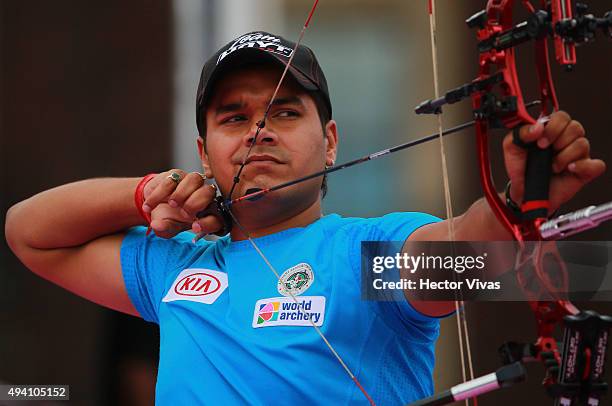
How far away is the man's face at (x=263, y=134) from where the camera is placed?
1.50 m

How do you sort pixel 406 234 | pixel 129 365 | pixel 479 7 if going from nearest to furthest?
pixel 406 234 → pixel 479 7 → pixel 129 365

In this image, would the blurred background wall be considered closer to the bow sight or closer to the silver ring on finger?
the silver ring on finger

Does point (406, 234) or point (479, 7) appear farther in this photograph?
point (479, 7)

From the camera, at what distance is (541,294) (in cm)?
105

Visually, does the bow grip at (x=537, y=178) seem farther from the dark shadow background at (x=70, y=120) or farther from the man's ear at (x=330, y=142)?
the dark shadow background at (x=70, y=120)

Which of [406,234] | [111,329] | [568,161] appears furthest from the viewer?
[111,329]

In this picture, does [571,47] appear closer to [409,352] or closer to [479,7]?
[409,352]

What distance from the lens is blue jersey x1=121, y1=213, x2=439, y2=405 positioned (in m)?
1.32

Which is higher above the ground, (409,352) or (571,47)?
(571,47)

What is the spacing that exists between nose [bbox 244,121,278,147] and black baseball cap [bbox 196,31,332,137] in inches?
4.1

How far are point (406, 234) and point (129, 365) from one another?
1.66m

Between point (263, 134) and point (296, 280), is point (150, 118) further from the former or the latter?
point (296, 280)

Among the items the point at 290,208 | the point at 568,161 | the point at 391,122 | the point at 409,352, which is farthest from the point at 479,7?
the point at 568,161

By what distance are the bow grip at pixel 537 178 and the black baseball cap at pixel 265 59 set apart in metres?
0.58
